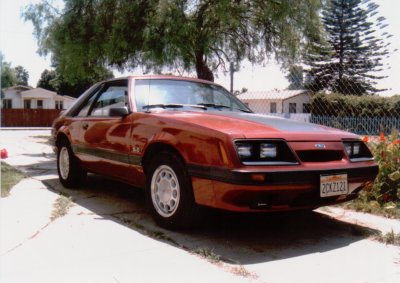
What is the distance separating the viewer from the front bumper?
319 cm

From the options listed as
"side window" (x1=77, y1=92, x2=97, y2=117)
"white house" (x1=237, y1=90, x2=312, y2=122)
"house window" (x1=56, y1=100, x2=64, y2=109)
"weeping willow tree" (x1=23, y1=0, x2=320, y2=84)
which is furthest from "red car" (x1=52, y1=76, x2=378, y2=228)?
"house window" (x1=56, y1=100, x2=64, y2=109)

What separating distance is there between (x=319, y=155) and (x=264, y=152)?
23.6 inches

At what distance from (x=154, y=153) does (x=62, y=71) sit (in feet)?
29.8

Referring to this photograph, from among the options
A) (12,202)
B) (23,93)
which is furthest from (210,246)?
(23,93)

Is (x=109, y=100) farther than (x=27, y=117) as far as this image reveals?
No

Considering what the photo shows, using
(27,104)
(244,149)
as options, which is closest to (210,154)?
(244,149)

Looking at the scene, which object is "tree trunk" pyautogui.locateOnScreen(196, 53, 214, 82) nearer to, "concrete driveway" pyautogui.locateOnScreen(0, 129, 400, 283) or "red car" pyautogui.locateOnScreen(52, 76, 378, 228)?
"red car" pyautogui.locateOnScreen(52, 76, 378, 228)

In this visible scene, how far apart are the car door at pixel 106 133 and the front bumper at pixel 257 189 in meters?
1.18

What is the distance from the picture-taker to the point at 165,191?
3877 millimetres

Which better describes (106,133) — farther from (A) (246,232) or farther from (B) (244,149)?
(B) (244,149)

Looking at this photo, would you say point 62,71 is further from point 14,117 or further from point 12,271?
point 14,117

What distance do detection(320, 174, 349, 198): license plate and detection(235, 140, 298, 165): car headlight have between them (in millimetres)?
316

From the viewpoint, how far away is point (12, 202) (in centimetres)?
486

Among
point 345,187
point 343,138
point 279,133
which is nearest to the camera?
point 279,133
